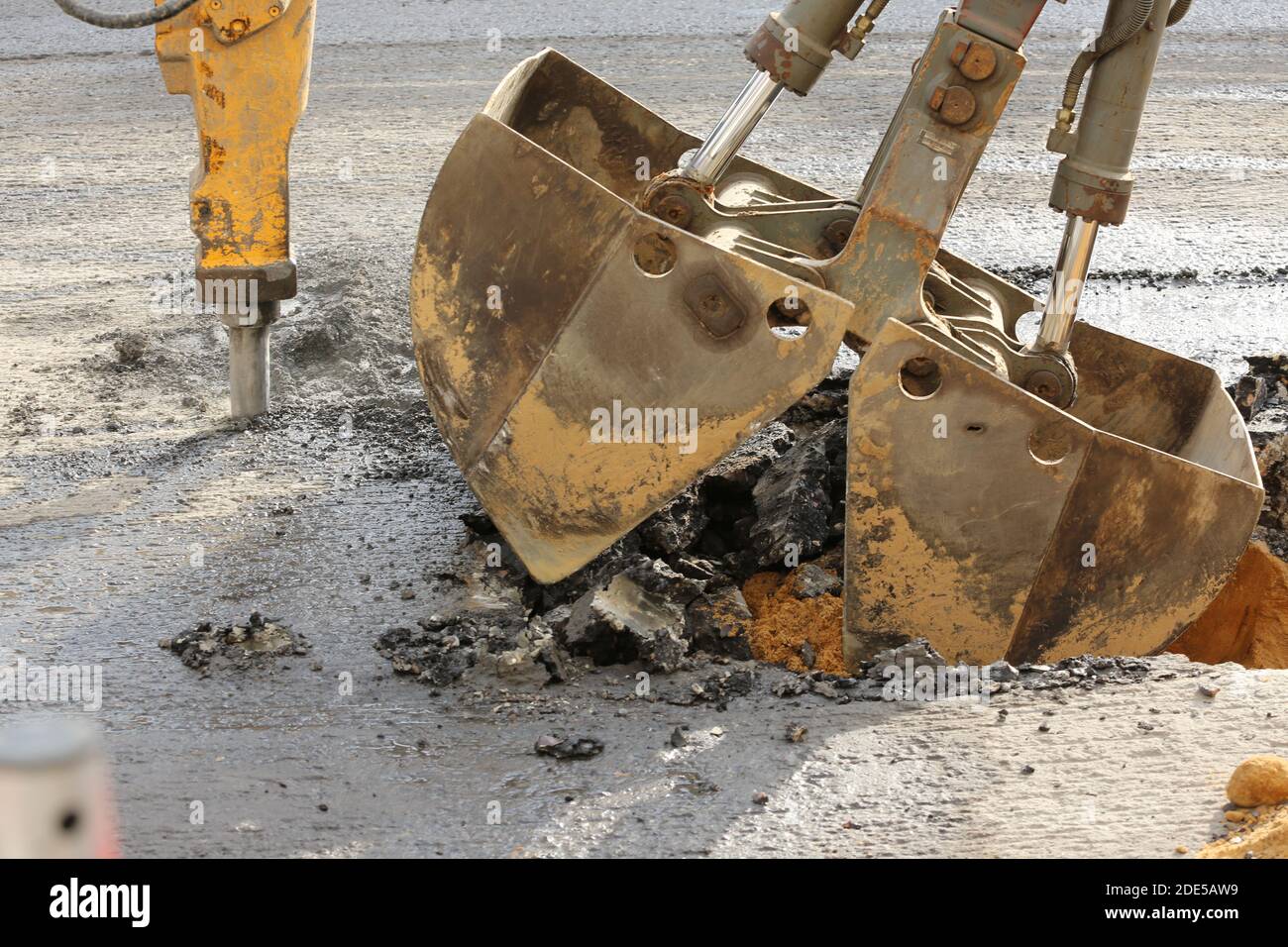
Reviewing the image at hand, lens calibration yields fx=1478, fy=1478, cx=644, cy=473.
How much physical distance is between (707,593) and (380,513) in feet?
3.46

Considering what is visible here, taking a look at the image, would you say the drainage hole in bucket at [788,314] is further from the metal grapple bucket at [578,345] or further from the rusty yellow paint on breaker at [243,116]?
the rusty yellow paint on breaker at [243,116]

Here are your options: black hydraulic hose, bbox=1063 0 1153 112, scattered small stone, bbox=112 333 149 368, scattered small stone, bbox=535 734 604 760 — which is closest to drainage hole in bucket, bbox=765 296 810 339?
black hydraulic hose, bbox=1063 0 1153 112

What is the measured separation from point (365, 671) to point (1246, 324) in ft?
13.2

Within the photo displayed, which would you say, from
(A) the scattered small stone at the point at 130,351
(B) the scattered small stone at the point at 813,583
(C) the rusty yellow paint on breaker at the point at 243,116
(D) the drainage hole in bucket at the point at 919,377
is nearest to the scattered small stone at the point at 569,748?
(B) the scattered small stone at the point at 813,583

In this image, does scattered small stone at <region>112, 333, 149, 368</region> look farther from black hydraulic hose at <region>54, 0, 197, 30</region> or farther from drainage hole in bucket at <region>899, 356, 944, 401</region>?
drainage hole in bucket at <region>899, 356, 944, 401</region>

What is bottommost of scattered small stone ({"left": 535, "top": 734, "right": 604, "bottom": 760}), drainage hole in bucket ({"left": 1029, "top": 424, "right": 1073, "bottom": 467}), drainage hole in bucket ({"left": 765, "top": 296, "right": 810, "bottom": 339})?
scattered small stone ({"left": 535, "top": 734, "right": 604, "bottom": 760})

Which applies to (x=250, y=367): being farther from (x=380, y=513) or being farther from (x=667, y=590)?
(x=667, y=590)

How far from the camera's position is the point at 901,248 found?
364 centimetres

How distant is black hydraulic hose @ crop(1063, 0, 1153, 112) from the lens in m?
3.47

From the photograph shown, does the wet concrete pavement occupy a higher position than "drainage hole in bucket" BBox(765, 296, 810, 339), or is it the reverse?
"drainage hole in bucket" BBox(765, 296, 810, 339)

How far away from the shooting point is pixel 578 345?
3.46 meters

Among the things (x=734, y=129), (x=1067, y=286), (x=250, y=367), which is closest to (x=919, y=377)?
(x=1067, y=286)

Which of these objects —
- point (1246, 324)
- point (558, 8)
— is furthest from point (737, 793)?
point (558, 8)

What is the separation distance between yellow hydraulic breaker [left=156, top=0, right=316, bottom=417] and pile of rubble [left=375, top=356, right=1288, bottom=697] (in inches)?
44.1
